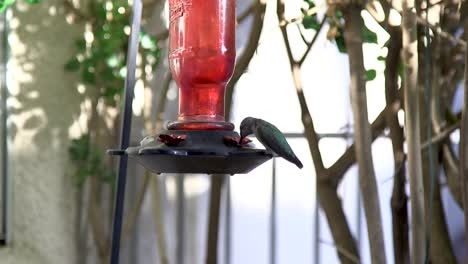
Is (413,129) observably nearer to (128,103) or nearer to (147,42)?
(128,103)

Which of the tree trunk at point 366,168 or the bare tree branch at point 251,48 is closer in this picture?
the tree trunk at point 366,168

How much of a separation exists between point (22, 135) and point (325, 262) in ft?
3.39

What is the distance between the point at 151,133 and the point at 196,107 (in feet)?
4.39

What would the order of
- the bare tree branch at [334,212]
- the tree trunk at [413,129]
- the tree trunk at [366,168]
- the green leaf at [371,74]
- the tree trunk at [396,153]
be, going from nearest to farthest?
the tree trunk at [413,129]
the tree trunk at [366,168]
the tree trunk at [396,153]
the bare tree branch at [334,212]
the green leaf at [371,74]

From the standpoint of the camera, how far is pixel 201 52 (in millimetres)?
1138

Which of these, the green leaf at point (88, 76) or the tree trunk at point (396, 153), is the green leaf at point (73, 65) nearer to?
the green leaf at point (88, 76)

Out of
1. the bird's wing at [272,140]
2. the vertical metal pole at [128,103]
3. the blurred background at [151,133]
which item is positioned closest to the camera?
the bird's wing at [272,140]

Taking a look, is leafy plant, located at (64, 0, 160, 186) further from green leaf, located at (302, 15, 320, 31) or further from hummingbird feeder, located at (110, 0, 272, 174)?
hummingbird feeder, located at (110, 0, 272, 174)

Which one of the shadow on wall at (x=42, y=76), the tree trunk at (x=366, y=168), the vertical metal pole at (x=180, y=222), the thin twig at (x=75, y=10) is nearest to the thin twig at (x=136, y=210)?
the vertical metal pole at (x=180, y=222)

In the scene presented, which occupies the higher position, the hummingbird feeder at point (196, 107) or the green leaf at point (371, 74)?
the green leaf at point (371, 74)

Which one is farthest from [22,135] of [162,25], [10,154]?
[162,25]

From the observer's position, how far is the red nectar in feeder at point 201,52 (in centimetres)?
111

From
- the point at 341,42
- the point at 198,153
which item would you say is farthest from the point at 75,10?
the point at 198,153

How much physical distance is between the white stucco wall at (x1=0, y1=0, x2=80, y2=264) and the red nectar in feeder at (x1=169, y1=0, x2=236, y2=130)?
1.43 m
